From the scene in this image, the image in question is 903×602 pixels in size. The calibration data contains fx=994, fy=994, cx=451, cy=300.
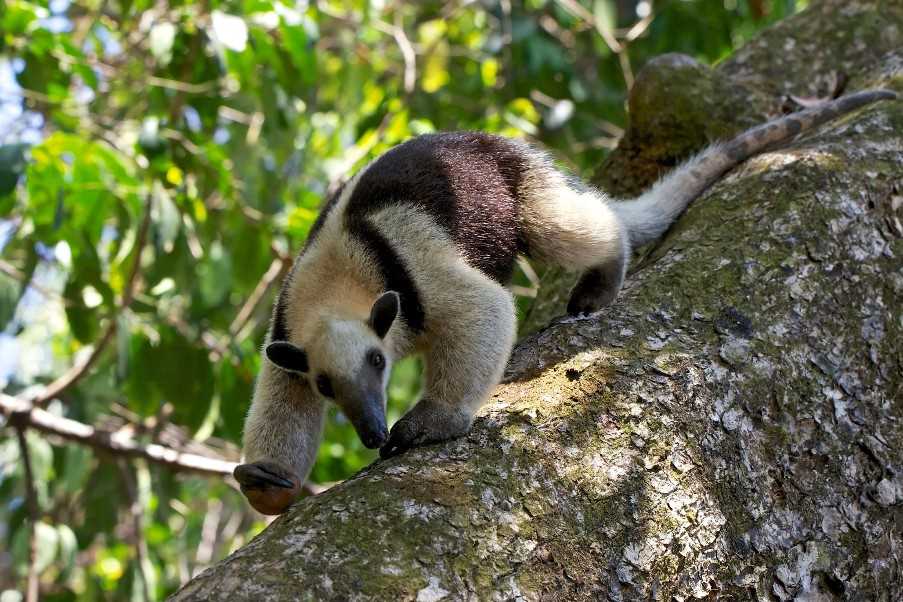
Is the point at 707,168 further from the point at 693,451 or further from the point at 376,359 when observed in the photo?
the point at 693,451

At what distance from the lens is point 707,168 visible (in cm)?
402

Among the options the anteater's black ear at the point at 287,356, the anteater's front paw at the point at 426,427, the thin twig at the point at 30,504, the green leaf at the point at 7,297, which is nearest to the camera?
the anteater's front paw at the point at 426,427

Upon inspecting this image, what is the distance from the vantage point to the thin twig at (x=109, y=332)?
445 centimetres

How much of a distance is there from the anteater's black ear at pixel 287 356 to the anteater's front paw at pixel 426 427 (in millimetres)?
515

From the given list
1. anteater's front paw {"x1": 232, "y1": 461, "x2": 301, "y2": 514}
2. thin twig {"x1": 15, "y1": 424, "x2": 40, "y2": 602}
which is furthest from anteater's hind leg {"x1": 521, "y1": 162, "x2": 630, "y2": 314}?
thin twig {"x1": 15, "y1": 424, "x2": 40, "y2": 602}

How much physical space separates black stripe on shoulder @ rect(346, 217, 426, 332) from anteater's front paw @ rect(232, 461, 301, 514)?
0.67 m

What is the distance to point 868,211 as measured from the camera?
3.15 meters

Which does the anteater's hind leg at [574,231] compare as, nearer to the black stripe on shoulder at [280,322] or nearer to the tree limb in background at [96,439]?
the black stripe on shoulder at [280,322]

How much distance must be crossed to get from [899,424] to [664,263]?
86cm

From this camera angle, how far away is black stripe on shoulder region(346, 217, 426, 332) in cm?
336

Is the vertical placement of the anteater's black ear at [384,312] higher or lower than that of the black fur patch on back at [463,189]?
lower

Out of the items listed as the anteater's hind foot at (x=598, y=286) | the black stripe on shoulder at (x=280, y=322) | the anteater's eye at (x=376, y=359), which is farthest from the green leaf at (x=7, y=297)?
the anteater's hind foot at (x=598, y=286)

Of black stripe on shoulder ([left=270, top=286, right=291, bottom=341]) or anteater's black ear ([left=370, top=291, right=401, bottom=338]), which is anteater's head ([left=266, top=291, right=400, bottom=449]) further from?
black stripe on shoulder ([left=270, top=286, right=291, bottom=341])

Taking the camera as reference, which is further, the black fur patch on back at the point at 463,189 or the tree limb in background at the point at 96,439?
the tree limb in background at the point at 96,439
